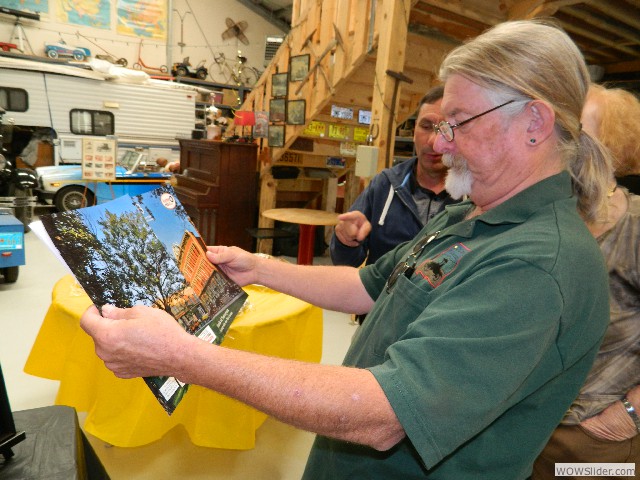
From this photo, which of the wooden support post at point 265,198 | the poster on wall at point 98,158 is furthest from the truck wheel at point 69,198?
the wooden support post at point 265,198

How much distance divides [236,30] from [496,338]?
14737 mm

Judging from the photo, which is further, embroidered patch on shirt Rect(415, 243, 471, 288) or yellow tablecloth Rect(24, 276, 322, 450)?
yellow tablecloth Rect(24, 276, 322, 450)

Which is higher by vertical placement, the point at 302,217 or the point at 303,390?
the point at 303,390

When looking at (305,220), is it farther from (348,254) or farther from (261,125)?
(348,254)

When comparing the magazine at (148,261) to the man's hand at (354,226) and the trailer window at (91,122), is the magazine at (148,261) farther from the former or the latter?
the trailer window at (91,122)

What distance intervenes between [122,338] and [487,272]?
0.68 m

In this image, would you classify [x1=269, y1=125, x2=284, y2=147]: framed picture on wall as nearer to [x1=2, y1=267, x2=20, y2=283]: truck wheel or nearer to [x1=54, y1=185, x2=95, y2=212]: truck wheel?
[x1=2, y1=267, x2=20, y2=283]: truck wheel

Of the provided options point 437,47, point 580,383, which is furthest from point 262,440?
point 437,47

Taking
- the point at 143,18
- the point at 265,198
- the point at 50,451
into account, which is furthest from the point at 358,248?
the point at 143,18

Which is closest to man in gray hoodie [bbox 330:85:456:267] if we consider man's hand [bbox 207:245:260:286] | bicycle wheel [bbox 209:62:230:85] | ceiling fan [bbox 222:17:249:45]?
man's hand [bbox 207:245:260:286]

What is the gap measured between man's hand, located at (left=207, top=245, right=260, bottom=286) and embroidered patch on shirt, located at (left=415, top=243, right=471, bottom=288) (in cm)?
66

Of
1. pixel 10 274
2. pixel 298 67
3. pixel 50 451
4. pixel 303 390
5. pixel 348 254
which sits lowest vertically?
pixel 10 274

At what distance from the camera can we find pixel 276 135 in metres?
5.50

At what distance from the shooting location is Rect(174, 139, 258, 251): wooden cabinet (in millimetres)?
5355
